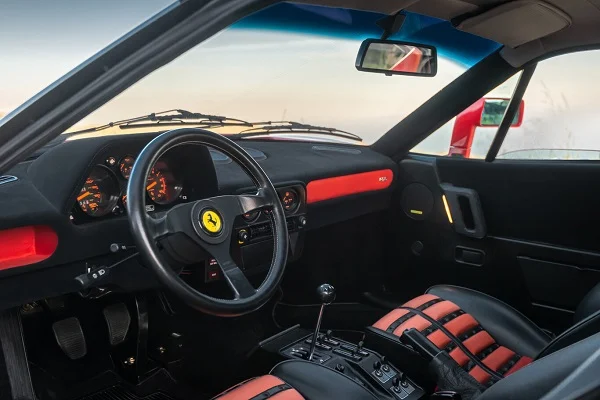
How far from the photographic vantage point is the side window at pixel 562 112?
2893 millimetres

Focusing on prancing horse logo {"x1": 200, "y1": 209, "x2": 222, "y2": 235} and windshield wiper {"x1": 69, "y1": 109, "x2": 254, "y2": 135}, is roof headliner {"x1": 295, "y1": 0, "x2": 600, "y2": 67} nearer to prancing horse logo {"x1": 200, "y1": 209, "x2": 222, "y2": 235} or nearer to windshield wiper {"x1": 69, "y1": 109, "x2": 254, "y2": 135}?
windshield wiper {"x1": 69, "y1": 109, "x2": 254, "y2": 135}

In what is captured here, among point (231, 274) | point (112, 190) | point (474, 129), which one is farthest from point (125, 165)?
point (474, 129)

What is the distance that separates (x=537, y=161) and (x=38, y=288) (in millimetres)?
2406

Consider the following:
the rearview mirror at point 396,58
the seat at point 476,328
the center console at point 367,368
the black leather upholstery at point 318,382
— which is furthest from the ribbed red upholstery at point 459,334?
the rearview mirror at point 396,58

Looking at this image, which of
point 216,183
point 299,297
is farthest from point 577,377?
point 299,297

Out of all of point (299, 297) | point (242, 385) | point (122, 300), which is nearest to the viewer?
point (242, 385)

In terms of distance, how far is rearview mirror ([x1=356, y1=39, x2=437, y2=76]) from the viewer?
2.72 m

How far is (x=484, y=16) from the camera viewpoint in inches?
101

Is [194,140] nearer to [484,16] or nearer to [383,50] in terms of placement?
[383,50]

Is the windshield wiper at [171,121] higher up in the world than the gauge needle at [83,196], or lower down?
higher up

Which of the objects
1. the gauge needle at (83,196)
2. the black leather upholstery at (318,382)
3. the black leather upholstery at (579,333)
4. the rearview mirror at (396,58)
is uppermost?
the rearview mirror at (396,58)

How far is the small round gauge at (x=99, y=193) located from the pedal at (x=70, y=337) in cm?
76

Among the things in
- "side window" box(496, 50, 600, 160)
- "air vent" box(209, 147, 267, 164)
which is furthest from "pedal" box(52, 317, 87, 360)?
"side window" box(496, 50, 600, 160)

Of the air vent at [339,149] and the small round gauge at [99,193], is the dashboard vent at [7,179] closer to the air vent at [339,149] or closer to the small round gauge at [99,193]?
the small round gauge at [99,193]
